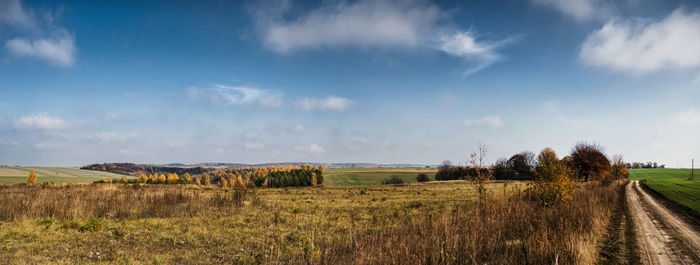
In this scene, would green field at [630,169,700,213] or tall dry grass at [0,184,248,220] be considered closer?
tall dry grass at [0,184,248,220]

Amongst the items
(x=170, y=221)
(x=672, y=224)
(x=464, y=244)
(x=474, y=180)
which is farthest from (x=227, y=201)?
(x=672, y=224)

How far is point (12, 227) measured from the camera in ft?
45.4

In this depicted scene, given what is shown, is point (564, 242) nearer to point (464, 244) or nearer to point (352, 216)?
point (464, 244)

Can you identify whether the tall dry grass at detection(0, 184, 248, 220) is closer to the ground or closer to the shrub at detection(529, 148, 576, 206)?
the ground

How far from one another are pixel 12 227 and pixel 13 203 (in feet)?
16.1

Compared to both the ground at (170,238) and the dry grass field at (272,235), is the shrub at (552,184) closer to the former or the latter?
the dry grass field at (272,235)

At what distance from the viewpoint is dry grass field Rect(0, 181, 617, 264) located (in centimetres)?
729

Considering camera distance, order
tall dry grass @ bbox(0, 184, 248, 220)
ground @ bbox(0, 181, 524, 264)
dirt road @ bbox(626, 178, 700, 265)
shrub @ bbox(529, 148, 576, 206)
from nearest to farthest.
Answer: dirt road @ bbox(626, 178, 700, 265), ground @ bbox(0, 181, 524, 264), tall dry grass @ bbox(0, 184, 248, 220), shrub @ bbox(529, 148, 576, 206)

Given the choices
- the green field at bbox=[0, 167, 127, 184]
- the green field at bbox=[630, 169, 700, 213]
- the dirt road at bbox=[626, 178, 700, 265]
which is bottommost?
the green field at bbox=[0, 167, 127, 184]

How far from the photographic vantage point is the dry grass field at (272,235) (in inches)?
287

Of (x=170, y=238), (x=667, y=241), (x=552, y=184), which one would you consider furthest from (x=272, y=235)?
(x=552, y=184)

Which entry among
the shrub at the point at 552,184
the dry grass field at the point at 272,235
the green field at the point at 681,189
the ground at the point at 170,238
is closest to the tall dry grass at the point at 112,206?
the dry grass field at the point at 272,235

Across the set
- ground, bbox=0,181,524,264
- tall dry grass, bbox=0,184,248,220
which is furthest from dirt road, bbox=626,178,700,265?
tall dry grass, bbox=0,184,248,220

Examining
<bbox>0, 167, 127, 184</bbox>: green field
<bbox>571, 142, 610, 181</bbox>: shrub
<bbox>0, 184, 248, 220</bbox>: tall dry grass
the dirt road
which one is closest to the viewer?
the dirt road
